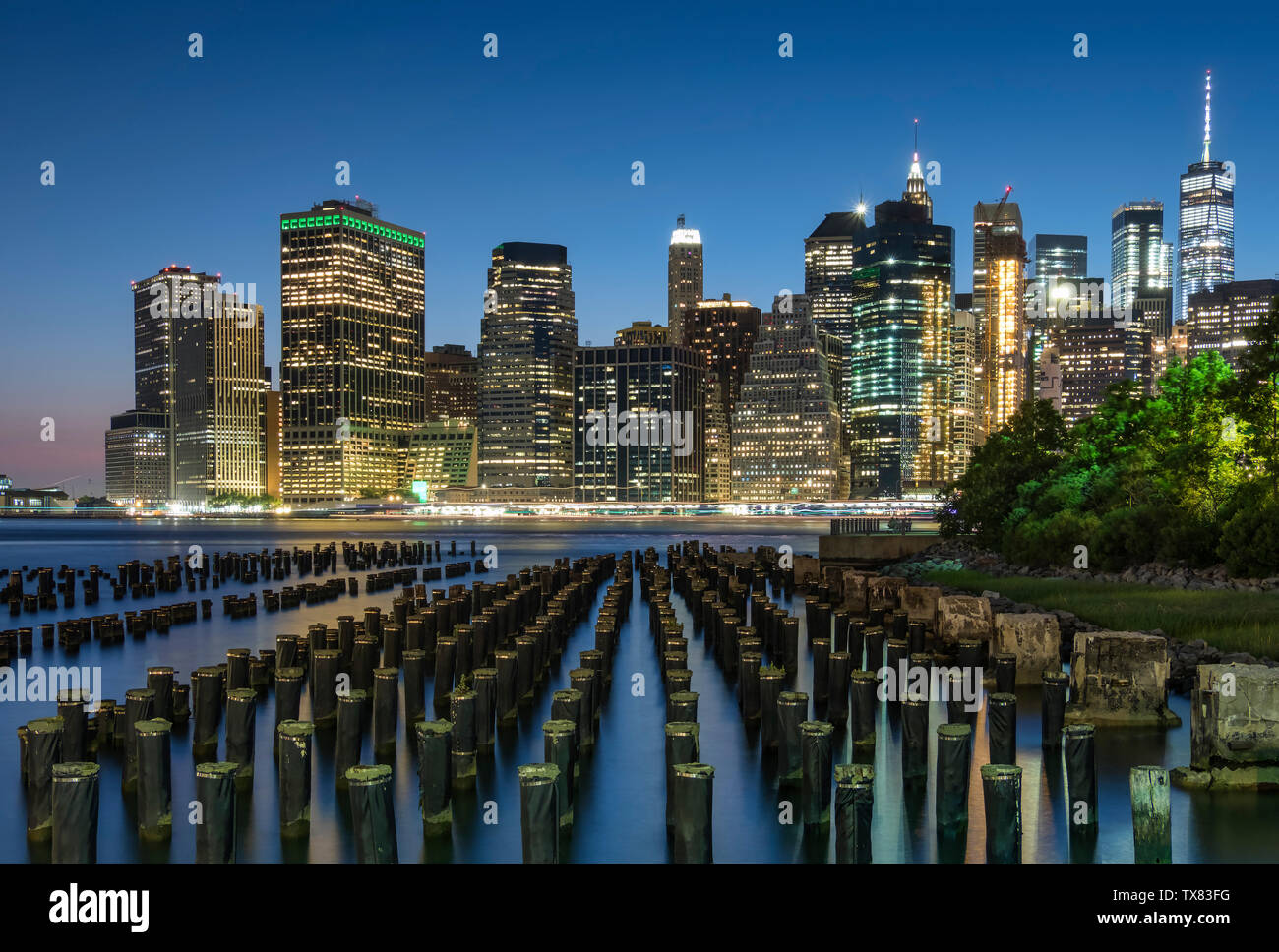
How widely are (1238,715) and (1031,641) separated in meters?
7.74

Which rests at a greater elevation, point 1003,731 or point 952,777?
point 1003,731

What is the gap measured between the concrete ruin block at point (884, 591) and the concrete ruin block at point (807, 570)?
1158 centimetres

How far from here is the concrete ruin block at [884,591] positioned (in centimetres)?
3266

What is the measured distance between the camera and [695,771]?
36.0 feet

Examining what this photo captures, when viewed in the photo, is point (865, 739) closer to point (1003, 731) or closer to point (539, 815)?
point (1003, 731)

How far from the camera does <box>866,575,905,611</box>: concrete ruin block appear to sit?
32.7 metres

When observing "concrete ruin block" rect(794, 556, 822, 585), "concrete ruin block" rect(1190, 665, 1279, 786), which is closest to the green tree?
"concrete ruin block" rect(794, 556, 822, 585)

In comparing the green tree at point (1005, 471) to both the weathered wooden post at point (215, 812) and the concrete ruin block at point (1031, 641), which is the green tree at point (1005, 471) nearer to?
the concrete ruin block at point (1031, 641)

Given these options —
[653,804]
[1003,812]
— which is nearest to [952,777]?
[1003,812]

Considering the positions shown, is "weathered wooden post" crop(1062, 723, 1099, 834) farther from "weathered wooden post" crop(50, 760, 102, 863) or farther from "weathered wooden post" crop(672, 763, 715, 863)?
"weathered wooden post" crop(50, 760, 102, 863)

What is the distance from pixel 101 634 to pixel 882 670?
23000 mm

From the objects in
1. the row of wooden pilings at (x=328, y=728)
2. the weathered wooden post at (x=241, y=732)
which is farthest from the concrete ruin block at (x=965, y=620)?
the weathered wooden post at (x=241, y=732)

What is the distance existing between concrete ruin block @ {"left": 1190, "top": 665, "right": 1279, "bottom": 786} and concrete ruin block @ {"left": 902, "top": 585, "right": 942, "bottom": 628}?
1375cm

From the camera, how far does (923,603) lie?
29.4 m
